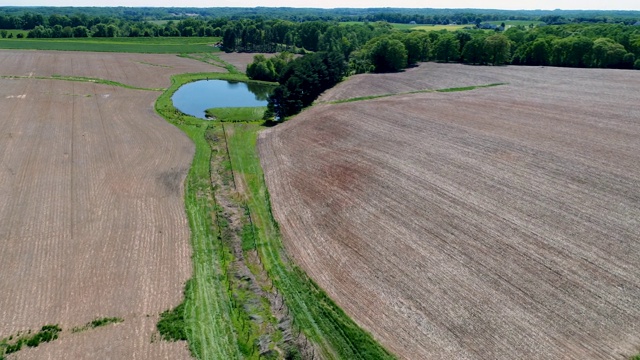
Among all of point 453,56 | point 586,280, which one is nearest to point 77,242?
point 586,280

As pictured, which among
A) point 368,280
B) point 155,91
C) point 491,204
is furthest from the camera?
point 155,91

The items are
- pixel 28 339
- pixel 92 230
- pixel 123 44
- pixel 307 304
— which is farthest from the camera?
pixel 123 44

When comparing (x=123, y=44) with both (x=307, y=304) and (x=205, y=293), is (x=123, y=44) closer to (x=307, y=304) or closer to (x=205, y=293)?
(x=205, y=293)

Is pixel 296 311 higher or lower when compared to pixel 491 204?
lower

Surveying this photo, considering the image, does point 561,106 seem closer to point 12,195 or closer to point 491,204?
point 491,204

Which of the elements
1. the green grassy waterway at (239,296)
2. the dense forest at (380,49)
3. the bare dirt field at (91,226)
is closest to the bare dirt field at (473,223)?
the green grassy waterway at (239,296)

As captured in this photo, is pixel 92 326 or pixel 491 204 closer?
pixel 92 326

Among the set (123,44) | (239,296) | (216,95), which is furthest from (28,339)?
(123,44)
